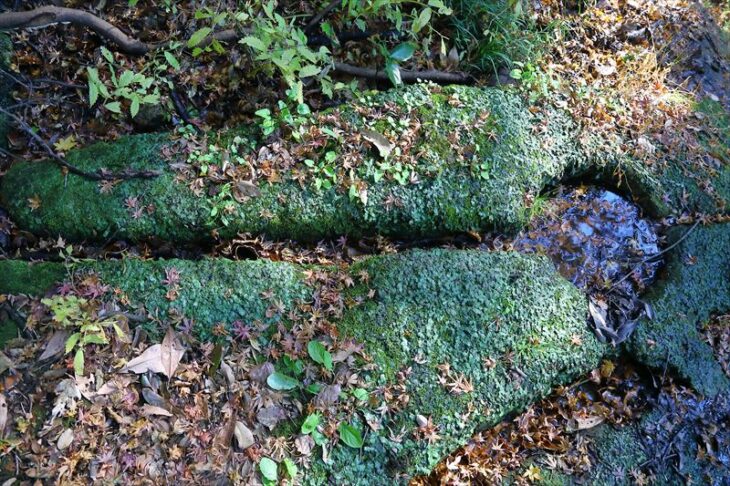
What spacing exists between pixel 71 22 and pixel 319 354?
10.6 ft

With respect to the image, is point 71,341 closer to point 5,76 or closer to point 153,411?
point 153,411

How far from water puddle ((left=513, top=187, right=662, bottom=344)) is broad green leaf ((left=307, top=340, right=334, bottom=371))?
6.68 ft

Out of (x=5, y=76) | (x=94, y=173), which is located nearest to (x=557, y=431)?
(x=94, y=173)

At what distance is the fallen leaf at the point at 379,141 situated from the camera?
411cm

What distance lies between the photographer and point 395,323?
3.68 m

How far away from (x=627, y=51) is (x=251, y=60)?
3.95 meters

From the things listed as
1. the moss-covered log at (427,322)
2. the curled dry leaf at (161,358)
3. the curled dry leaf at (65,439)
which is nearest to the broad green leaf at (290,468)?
the moss-covered log at (427,322)

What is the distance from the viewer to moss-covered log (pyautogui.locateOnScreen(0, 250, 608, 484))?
3.46m

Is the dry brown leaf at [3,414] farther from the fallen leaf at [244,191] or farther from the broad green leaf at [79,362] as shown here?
the fallen leaf at [244,191]

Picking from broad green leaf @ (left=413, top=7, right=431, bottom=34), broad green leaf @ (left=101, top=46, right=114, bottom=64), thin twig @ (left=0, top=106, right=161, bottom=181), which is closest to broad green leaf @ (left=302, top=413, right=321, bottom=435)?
thin twig @ (left=0, top=106, right=161, bottom=181)

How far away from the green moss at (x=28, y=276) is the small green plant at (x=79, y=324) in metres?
0.19

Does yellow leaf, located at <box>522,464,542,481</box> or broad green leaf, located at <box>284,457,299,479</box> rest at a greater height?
broad green leaf, located at <box>284,457,299,479</box>

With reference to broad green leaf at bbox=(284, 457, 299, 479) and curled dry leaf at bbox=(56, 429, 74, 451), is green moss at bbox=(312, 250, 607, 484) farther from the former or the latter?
curled dry leaf at bbox=(56, 429, 74, 451)

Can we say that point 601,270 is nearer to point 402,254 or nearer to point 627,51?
point 402,254
